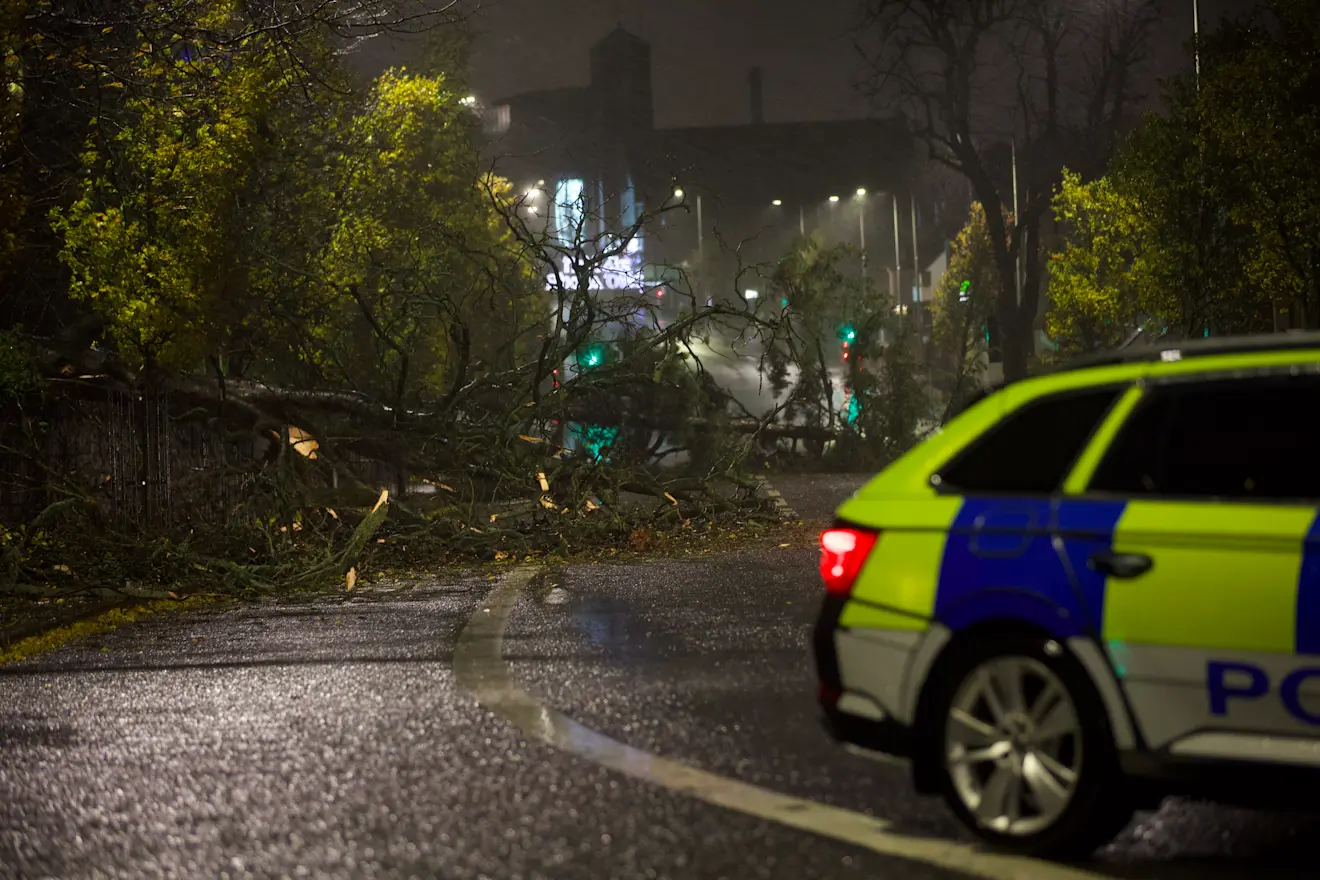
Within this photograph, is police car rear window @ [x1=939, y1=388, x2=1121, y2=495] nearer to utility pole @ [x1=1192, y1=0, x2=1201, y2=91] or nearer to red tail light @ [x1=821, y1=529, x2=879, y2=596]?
red tail light @ [x1=821, y1=529, x2=879, y2=596]

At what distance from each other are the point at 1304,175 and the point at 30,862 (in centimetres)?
2046

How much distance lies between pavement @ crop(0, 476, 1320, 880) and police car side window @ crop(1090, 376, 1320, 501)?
1.11 meters

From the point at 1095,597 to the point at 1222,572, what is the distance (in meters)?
0.36

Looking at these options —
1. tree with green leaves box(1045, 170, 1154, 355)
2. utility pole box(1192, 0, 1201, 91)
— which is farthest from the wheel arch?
tree with green leaves box(1045, 170, 1154, 355)

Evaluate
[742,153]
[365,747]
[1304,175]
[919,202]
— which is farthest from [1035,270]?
[742,153]

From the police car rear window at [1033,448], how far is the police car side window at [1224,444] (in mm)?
130

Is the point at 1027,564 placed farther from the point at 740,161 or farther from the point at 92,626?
the point at 740,161

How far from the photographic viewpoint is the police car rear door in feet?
13.6

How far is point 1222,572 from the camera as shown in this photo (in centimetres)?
422

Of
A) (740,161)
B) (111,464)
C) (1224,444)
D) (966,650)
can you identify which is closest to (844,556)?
(966,650)

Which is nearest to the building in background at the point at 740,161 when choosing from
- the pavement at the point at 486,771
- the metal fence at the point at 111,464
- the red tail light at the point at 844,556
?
the metal fence at the point at 111,464

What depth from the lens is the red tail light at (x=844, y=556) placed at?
4918 millimetres

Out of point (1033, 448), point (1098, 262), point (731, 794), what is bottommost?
point (731, 794)

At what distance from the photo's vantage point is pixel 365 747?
6371 millimetres
